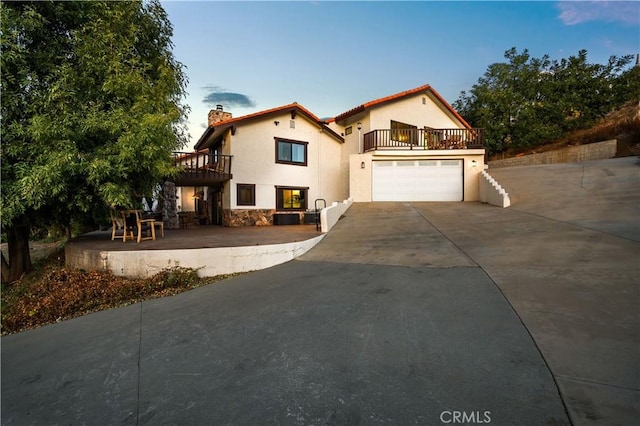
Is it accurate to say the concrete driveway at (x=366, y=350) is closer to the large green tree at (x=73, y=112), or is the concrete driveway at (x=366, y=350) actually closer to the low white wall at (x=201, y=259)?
the low white wall at (x=201, y=259)

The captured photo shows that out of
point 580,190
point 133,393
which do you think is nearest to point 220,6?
point 133,393

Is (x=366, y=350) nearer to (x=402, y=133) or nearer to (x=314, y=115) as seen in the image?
(x=314, y=115)

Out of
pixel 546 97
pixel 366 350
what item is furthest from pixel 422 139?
pixel 366 350

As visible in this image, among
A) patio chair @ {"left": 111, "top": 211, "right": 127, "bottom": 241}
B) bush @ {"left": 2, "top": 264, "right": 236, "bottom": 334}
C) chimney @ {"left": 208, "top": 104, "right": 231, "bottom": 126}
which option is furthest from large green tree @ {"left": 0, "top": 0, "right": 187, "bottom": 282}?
chimney @ {"left": 208, "top": 104, "right": 231, "bottom": 126}

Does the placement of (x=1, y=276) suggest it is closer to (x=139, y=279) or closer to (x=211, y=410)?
(x=139, y=279)

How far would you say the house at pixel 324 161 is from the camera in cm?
1452

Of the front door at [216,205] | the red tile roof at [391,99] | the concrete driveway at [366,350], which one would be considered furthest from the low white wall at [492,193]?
the front door at [216,205]

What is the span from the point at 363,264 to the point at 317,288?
166cm

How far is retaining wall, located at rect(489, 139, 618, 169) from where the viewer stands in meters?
16.5

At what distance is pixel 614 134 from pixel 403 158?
1307 cm

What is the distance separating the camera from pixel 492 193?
1343 centimetres

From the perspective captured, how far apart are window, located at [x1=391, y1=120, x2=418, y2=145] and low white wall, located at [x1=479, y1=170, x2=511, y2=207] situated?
4.52 meters

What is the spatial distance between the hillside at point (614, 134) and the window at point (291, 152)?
53.0 feet

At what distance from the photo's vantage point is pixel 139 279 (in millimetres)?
6574
